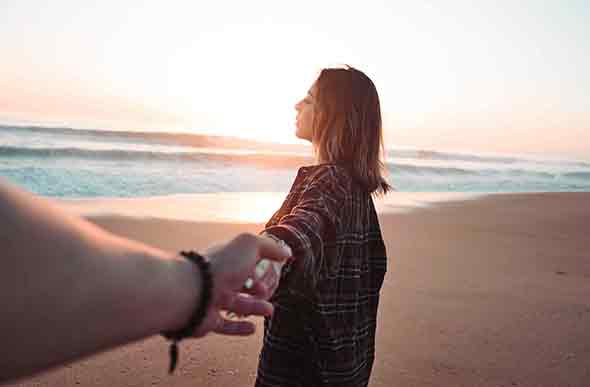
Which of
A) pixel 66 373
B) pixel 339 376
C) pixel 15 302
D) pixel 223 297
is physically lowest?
pixel 66 373

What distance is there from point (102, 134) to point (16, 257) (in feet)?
101

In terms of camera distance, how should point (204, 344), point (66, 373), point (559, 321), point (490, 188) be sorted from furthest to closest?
point (490, 188)
point (559, 321)
point (204, 344)
point (66, 373)

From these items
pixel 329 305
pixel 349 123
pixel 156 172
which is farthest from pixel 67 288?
pixel 156 172

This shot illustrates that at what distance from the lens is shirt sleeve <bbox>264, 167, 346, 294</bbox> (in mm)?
1500

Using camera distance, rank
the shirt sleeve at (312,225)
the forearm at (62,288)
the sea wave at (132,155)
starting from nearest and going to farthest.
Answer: the forearm at (62,288), the shirt sleeve at (312,225), the sea wave at (132,155)

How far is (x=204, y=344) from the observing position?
390cm

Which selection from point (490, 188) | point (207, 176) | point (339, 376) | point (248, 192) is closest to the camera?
point (339, 376)

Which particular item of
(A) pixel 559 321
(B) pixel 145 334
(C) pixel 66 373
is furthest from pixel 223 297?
(A) pixel 559 321

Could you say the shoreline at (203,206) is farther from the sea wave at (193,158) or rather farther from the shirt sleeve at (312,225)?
the sea wave at (193,158)

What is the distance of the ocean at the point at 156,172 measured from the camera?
13008 millimetres

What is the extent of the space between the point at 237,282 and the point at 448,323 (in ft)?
12.8

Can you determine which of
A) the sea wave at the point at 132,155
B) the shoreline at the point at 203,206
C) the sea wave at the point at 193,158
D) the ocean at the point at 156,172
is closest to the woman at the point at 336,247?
the ocean at the point at 156,172

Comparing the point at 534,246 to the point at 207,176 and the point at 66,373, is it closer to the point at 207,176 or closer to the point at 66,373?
the point at 66,373

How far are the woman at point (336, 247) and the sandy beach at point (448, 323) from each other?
1432 millimetres
